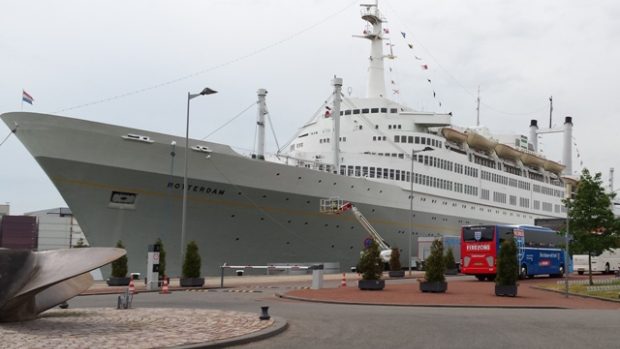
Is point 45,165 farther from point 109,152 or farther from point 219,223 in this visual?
point 219,223

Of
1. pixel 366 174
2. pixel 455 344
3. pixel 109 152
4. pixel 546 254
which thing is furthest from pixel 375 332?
pixel 366 174

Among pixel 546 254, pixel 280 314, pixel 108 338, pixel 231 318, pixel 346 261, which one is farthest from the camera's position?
pixel 346 261

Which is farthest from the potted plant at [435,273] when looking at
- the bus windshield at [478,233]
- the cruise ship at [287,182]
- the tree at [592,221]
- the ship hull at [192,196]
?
the ship hull at [192,196]

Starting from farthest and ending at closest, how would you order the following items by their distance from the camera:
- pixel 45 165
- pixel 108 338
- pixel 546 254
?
pixel 546 254 → pixel 45 165 → pixel 108 338

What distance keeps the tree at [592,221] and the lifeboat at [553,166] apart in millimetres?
34123

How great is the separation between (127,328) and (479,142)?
42.2 m

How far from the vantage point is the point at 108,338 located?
8.88 meters

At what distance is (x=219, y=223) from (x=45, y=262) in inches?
769

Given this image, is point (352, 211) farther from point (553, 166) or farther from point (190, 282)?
point (553, 166)

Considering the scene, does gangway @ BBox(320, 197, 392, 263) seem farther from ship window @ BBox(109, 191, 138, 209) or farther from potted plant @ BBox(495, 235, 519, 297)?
potted plant @ BBox(495, 235, 519, 297)

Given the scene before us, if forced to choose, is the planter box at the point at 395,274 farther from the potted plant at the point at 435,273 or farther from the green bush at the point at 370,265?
the potted plant at the point at 435,273

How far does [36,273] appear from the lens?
10.6m

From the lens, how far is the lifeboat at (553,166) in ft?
195

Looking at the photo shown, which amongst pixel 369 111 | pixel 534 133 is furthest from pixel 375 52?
pixel 534 133
